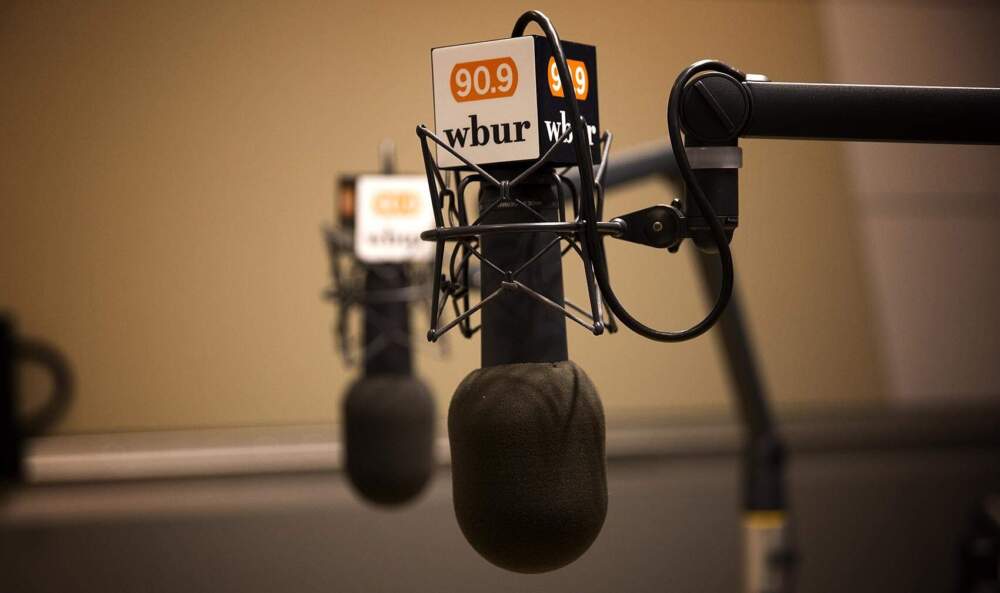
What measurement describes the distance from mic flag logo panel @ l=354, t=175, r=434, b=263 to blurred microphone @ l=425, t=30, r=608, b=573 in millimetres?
599

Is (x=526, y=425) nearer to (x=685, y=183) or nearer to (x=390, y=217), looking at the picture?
(x=685, y=183)

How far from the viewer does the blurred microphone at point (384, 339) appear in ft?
3.46

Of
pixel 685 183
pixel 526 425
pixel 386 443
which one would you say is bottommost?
pixel 386 443

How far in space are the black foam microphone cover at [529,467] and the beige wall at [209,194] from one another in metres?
1.45

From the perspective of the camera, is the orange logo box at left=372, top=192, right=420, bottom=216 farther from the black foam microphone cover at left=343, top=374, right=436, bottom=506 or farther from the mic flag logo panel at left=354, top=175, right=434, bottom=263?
the black foam microphone cover at left=343, top=374, right=436, bottom=506

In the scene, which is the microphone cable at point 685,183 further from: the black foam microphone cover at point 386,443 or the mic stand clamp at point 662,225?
the black foam microphone cover at point 386,443

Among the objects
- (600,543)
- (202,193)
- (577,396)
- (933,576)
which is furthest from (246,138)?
(577,396)

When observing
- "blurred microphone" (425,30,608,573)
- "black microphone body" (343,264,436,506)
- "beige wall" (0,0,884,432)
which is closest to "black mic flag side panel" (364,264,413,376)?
"black microphone body" (343,264,436,506)

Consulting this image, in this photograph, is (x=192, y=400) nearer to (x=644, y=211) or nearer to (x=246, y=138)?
(x=246, y=138)

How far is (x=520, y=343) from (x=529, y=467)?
0.06 metres

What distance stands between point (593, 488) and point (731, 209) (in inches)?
5.7

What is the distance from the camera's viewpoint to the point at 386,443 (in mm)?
1055

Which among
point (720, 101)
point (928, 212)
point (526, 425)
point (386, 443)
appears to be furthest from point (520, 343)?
point (928, 212)

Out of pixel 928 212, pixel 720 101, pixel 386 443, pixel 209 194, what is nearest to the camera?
pixel 720 101
